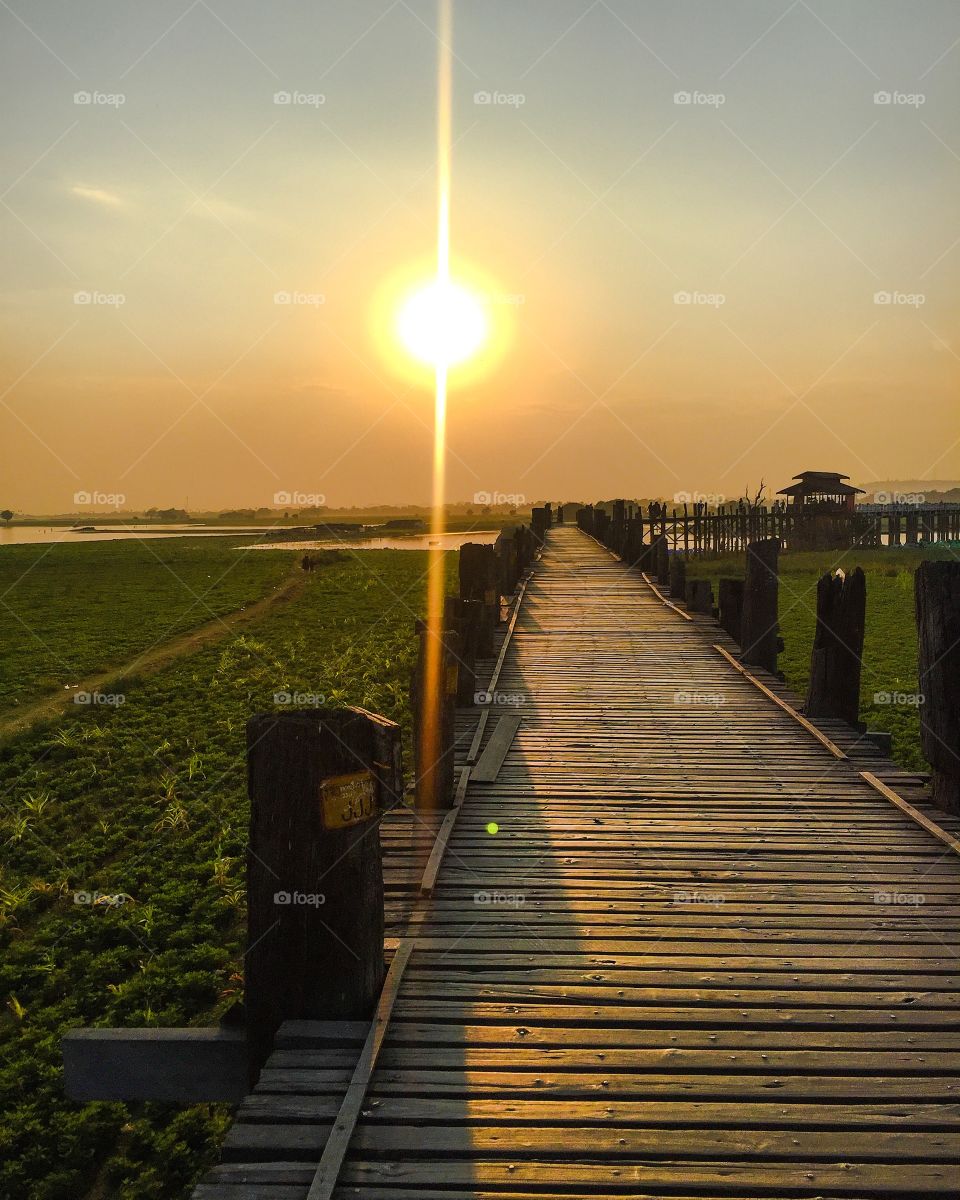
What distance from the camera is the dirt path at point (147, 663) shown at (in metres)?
13.2

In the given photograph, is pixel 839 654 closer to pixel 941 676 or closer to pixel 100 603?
pixel 941 676

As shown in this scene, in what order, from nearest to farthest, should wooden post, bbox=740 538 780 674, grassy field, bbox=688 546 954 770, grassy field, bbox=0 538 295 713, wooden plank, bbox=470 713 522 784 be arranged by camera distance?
wooden plank, bbox=470 713 522 784 → wooden post, bbox=740 538 780 674 → grassy field, bbox=688 546 954 770 → grassy field, bbox=0 538 295 713

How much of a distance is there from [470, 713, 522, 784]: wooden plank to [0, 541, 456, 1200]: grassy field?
204 cm

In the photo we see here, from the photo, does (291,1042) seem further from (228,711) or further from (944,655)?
(228,711)

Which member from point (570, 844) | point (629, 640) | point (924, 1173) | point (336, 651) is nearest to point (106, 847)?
point (570, 844)

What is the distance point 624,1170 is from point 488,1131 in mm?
472

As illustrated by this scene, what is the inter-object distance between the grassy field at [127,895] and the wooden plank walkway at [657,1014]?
1.51 m

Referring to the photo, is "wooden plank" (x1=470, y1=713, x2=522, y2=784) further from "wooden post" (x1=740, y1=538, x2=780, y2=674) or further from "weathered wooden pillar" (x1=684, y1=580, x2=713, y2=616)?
"weathered wooden pillar" (x1=684, y1=580, x2=713, y2=616)

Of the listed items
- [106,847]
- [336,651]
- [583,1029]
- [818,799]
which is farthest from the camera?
[336,651]

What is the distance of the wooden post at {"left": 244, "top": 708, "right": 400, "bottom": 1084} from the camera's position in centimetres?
363

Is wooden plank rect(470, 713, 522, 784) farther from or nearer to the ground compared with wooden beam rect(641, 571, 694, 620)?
nearer to the ground

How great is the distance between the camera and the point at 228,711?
43.4ft

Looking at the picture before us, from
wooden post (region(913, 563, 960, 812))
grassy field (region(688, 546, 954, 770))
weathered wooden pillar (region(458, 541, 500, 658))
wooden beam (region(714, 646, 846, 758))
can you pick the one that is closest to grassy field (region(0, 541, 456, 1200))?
weathered wooden pillar (region(458, 541, 500, 658))

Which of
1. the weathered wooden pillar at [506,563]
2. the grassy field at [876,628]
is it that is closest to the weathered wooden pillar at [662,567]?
the grassy field at [876,628]
